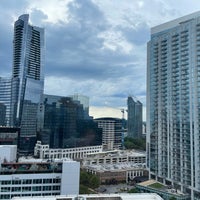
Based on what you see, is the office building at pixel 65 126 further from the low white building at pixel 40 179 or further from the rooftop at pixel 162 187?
the low white building at pixel 40 179

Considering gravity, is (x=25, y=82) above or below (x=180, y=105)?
above

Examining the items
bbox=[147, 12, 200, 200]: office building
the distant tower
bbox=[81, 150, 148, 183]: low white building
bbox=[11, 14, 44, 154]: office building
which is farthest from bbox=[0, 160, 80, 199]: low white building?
the distant tower

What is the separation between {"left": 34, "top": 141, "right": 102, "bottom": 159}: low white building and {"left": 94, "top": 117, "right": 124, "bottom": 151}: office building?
29494mm

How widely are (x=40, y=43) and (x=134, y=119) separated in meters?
79.2

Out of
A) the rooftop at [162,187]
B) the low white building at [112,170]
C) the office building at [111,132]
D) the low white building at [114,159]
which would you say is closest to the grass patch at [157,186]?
the rooftop at [162,187]

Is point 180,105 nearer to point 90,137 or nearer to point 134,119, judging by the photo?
point 90,137

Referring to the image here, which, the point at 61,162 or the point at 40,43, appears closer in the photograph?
the point at 61,162

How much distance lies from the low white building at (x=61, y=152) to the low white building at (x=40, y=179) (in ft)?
199

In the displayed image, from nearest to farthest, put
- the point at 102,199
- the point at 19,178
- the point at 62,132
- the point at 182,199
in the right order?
the point at 102,199, the point at 19,178, the point at 182,199, the point at 62,132

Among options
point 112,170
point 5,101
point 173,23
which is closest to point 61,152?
point 112,170

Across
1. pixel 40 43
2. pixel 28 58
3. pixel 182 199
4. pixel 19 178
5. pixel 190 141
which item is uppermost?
pixel 40 43

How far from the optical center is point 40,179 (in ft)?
146

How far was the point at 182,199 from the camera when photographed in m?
52.7

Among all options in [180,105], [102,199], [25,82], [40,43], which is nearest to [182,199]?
[180,105]
